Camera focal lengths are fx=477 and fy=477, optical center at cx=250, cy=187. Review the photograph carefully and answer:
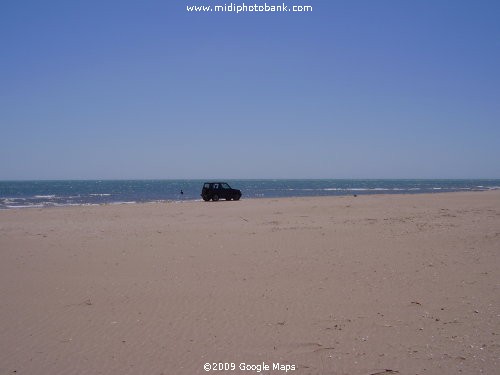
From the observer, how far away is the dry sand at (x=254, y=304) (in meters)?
5.09

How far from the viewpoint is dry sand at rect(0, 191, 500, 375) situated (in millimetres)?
5094

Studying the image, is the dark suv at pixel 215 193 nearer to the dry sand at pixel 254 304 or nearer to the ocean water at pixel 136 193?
the ocean water at pixel 136 193

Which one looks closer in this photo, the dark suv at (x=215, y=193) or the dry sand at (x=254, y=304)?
the dry sand at (x=254, y=304)

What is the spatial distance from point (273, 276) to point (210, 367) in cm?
382

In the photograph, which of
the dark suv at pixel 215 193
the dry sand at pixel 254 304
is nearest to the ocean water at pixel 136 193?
the dark suv at pixel 215 193

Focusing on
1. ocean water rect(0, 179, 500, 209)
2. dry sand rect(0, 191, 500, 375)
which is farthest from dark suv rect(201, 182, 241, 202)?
dry sand rect(0, 191, 500, 375)

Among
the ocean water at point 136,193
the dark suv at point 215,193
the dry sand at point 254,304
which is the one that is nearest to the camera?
the dry sand at point 254,304

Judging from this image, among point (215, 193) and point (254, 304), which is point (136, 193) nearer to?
point (215, 193)

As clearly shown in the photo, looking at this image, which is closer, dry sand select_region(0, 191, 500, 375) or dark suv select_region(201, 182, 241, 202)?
dry sand select_region(0, 191, 500, 375)

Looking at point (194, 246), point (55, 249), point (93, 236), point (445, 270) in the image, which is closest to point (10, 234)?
point (93, 236)

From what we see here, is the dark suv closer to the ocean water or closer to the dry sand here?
the ocean water

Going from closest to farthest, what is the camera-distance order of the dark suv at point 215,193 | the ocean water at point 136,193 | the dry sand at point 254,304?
1. the dry sand at point 254,304
2. the dark suv at point 215,193
3. the ocean water at point 136,193

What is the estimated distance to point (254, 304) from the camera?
22.9 ft

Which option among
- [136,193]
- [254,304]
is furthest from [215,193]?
[136,193]
